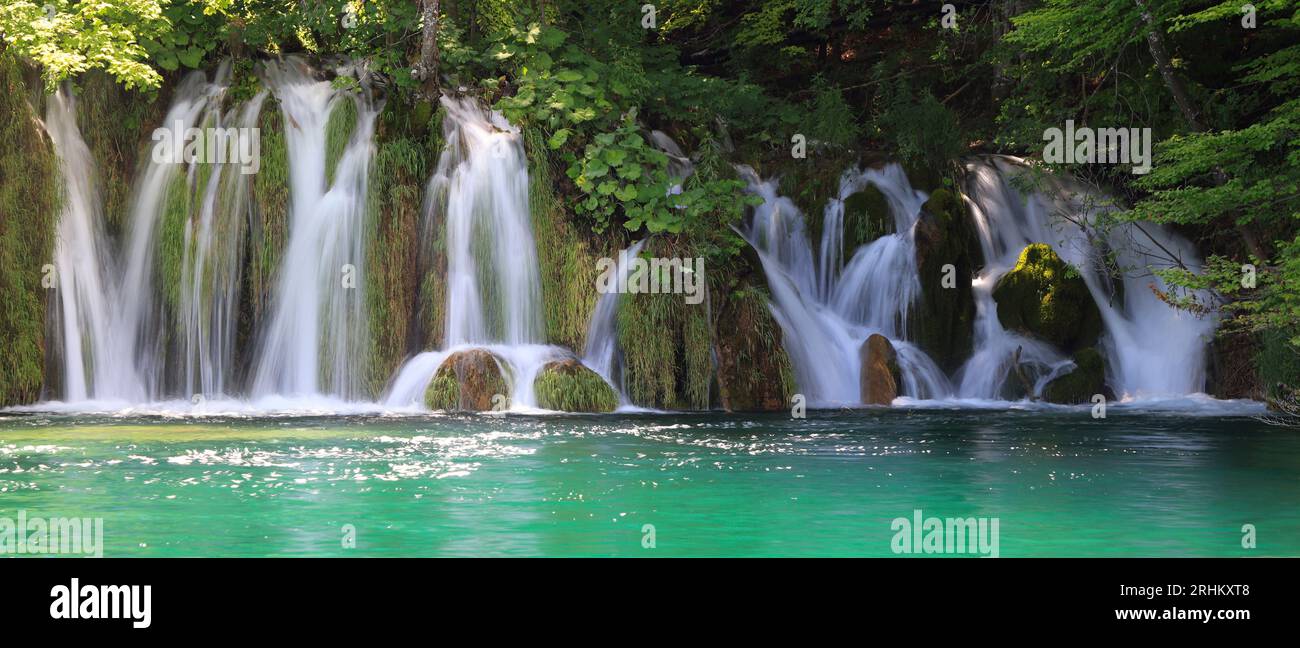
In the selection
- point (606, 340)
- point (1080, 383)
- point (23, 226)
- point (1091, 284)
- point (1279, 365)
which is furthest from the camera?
point (1091, 284)

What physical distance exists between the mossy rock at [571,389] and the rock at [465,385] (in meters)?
0.49

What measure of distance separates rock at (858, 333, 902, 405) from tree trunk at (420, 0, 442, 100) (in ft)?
23.9

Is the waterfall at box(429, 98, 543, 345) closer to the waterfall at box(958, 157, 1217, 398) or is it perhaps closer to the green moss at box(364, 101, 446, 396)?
the green moss at box(364, 101, 446, 396)

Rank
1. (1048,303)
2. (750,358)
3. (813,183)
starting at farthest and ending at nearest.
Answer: (813,183), (1048,303), (750,358)

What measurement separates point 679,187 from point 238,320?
665 cm

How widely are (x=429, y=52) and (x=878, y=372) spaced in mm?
7911

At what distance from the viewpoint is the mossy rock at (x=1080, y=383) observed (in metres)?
18.0

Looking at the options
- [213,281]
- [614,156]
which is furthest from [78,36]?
[614,156]

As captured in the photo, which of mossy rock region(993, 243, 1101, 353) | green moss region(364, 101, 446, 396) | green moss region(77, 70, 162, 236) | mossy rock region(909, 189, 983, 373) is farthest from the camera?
mossy rock region(909, 189, 983, 373)

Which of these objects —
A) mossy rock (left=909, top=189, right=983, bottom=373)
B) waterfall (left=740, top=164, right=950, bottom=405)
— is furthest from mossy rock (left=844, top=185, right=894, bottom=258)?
mossy rock (left=909, top=189, right=983, bottom=373)

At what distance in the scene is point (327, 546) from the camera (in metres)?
7.17

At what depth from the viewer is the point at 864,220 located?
65.9 ft

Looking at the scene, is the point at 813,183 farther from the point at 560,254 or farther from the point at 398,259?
the point at 398,259

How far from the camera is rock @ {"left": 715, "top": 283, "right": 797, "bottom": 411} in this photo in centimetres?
1769
